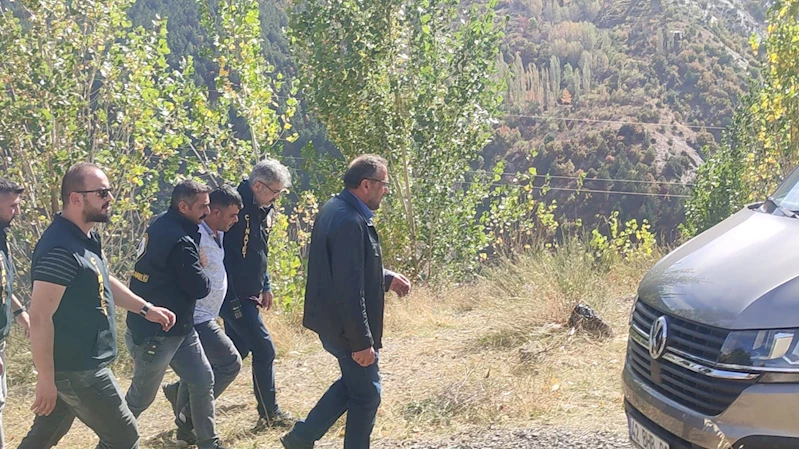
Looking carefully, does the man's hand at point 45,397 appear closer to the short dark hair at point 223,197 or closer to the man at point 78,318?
the man at point 78,318

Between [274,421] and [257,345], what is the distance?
62cm

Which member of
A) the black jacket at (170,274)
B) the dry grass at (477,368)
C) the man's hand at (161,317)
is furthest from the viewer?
the dry grass at (477,368)

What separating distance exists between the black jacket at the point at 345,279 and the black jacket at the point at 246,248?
1.22m

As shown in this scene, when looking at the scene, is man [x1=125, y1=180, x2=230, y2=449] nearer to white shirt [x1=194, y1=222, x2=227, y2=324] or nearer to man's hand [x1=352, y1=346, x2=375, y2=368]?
white shirt [x1=194, y1=222, x2=227, y2=324]

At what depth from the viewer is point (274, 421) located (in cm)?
548

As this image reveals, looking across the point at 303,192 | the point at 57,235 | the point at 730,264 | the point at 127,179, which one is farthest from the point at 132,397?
the point at 303,192

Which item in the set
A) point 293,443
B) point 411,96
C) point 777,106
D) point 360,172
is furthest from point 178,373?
point 777,106

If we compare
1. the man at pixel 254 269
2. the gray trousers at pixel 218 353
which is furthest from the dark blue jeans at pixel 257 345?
the gray trousers at pixel 218 353

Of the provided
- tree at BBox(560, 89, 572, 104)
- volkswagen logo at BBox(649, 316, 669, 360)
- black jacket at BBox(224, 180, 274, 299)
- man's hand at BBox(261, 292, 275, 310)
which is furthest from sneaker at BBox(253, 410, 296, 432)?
tree at BBox(560, 89, 572, 104)

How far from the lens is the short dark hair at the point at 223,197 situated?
191 inches

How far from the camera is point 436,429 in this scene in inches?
206

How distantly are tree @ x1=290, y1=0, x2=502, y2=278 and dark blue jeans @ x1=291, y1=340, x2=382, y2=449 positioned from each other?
7.52 m

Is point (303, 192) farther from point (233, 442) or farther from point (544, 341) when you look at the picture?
point (233, 442)

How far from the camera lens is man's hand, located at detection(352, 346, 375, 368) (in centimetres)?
397
